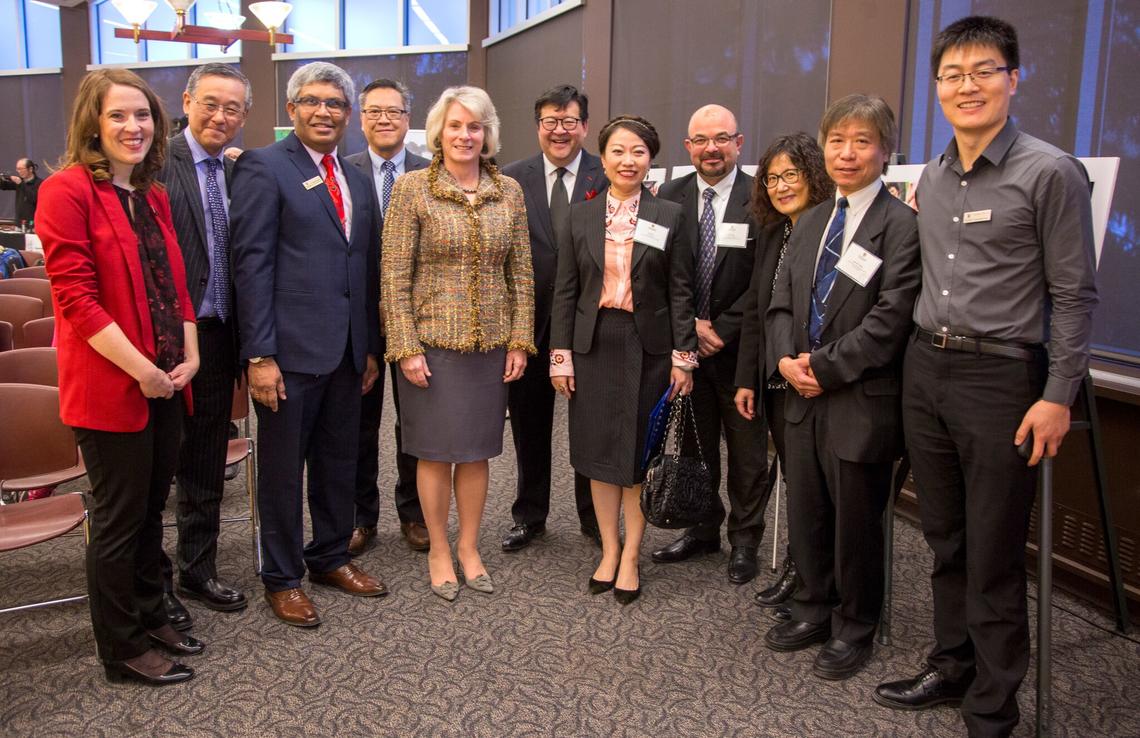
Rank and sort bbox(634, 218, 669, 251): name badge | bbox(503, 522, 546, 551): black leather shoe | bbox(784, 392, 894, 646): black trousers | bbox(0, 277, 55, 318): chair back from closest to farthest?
bbox(784, 392, 894, 646): black trousers → bbox(634, 218, 669, 251): name badge → bbox(503, 522, 546, 551): black leather shoe → bbox(0, 277, 55, 318): chair back

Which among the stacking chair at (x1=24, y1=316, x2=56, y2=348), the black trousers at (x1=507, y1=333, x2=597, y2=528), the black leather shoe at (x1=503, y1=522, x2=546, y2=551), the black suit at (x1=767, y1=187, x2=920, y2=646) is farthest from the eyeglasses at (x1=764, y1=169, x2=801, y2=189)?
the stacking chair at (x1=24, y1=316, x2=56, y2=348)

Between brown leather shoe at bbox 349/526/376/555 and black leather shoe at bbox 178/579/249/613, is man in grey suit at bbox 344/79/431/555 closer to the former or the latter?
brown leather shoe at bbox 349/526/376/555

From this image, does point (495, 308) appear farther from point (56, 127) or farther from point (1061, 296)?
point (56, 127)

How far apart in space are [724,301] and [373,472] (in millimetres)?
1595

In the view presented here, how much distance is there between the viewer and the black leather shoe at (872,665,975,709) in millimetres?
2373

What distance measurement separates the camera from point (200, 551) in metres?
2.97

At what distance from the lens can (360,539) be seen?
11.5ft

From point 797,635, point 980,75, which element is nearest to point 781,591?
point 797,635

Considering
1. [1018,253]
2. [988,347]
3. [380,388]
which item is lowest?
[380,388]

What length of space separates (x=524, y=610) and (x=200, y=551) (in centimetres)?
114

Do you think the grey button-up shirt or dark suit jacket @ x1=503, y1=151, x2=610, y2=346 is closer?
the grey button-up shirt

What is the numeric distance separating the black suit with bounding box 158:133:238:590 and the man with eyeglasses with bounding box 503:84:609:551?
112 centimetres

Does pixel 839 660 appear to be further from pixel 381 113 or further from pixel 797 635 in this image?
pixel 381 113

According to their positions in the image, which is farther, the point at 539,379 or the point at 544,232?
the point at 539,379
